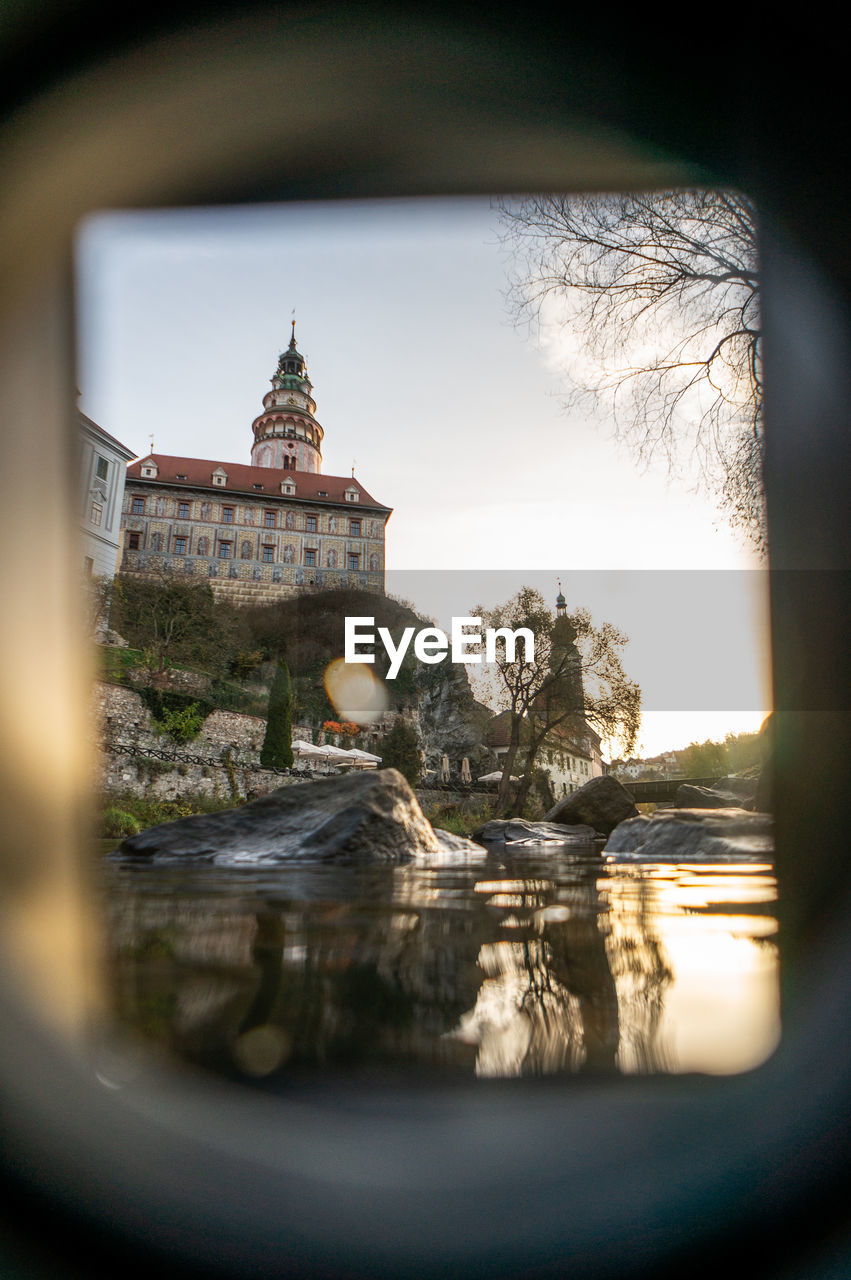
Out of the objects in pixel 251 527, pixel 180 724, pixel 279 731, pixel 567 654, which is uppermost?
pixel 251 527

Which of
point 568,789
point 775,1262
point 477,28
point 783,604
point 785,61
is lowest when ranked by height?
point 568,789

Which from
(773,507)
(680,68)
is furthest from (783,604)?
(680,68)

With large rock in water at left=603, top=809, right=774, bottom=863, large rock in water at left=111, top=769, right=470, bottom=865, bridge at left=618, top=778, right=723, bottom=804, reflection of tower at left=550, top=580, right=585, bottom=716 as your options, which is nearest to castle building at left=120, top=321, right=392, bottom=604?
bridge at left=618, top=778, right=723, bottom=804

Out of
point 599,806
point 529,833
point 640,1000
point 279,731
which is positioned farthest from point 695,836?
point 279,731

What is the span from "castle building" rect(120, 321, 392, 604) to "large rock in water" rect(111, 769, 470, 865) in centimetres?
4201

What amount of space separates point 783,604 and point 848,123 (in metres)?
1.18

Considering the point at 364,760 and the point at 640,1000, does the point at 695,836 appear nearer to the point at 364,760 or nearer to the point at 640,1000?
the point at 640,1000

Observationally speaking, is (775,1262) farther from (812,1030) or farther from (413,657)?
(413,657)

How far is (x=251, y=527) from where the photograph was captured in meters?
48.2

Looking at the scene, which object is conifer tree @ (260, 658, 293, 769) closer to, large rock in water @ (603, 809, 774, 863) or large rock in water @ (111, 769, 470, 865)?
large rock in water @ (111, 769, 470, 865)

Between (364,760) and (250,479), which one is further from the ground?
(250,479)

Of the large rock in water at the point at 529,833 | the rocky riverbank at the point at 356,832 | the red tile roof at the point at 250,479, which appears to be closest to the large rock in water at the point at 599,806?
the large rock in water at the point at 529,833

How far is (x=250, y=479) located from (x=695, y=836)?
2052 inches

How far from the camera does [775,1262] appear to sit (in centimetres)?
45
